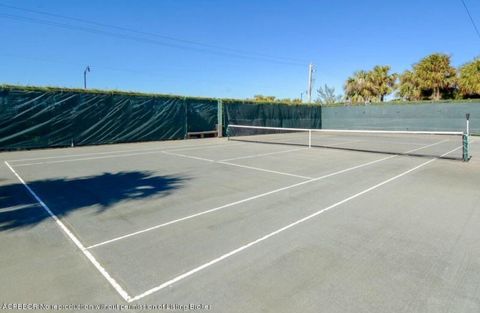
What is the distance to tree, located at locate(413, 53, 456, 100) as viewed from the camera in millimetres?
32344

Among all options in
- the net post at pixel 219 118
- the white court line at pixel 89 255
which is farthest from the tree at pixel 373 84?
the white court line at pixel 89 255

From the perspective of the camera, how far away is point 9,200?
5660mm

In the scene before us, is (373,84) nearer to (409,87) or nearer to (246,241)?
(409,87)

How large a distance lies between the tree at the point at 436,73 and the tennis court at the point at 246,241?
29.6 meters

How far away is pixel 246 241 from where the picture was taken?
3.91 m

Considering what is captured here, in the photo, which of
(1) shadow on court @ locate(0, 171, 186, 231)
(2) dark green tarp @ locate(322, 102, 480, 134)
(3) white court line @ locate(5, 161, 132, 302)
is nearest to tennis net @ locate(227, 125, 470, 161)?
(2) dark green tarp @ locate(322, 102, 480, 134)

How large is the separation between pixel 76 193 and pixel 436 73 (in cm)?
3624

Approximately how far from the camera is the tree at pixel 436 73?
32.3m

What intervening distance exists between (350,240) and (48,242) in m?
3.69

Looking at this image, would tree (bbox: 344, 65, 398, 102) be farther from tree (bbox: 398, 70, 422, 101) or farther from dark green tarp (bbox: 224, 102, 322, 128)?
dark green tarp (bbox: 224, 102, 322, 128)

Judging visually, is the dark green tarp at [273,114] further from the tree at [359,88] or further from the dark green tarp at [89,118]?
the tree at [359,88]

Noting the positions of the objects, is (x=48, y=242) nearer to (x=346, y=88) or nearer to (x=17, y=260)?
(x=17, y=260)

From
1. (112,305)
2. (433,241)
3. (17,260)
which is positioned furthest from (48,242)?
(433,241)

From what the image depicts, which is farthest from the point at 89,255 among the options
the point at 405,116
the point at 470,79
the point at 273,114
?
the point at 470,79
